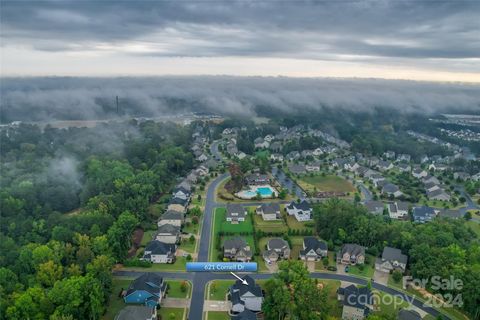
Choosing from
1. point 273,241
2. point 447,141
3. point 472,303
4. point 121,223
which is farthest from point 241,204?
point 447,141

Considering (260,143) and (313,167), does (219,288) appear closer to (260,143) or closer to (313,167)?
(313,167)

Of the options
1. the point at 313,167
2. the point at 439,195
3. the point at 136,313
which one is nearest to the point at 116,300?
the point at 136,313

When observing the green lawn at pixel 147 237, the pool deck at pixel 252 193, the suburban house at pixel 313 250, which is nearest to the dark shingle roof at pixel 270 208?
the pool deck at pixel 252 193

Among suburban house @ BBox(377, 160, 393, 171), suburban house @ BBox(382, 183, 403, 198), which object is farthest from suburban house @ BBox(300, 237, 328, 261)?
suburban house @ BBox(377, 160, 393, 171)

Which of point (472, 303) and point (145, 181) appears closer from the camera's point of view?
point (472, 303)

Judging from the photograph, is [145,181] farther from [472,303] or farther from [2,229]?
[472,303]

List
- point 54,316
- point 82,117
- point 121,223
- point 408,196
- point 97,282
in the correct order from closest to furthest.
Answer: point 54,316 → point 97,282 → point 121,223 → point 408,196 → point 82,117

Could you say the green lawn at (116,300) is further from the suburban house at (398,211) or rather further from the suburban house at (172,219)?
the suburban house at (398,211)
